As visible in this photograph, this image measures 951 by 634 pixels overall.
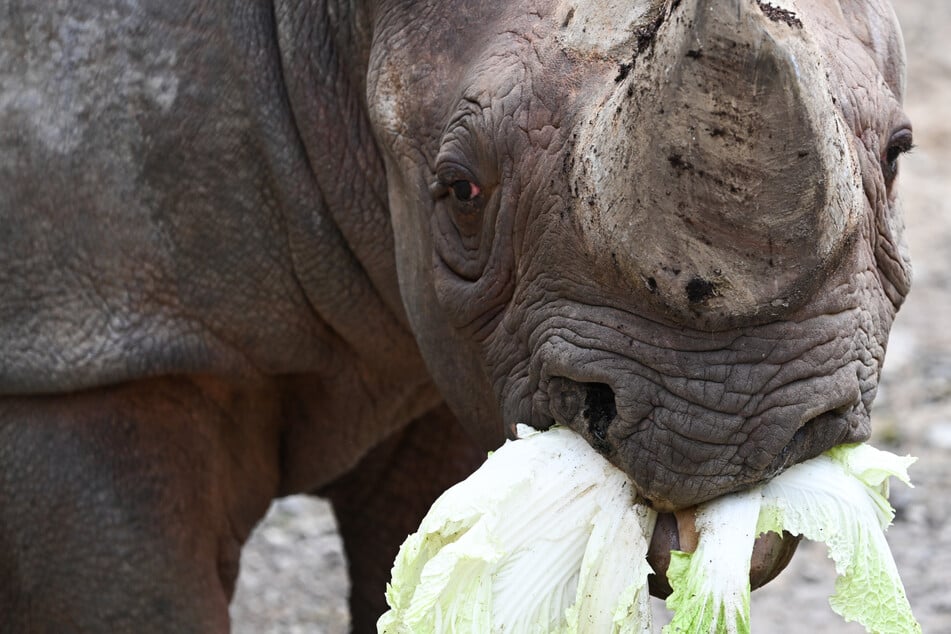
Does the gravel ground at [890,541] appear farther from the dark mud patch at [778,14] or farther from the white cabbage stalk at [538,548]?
the dark mud patch at [778,14]

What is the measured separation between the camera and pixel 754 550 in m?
2.93

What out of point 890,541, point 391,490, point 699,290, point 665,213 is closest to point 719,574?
point 699,290

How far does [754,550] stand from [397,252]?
111 cm

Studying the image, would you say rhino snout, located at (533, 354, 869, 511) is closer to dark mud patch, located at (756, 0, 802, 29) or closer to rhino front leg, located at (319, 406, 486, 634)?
dark mud patch, located at (756, 0, 802, 29)

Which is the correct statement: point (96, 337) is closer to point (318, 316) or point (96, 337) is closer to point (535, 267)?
point (318, 316)

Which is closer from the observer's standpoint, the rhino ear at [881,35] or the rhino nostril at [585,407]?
the rhino nostril at [585,407]

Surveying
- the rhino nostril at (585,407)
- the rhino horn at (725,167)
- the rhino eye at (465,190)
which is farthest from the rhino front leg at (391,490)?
the rhino horn at (725,167)

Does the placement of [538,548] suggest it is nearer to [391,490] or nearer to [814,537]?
[814,537]

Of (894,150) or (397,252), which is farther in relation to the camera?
(397,252)

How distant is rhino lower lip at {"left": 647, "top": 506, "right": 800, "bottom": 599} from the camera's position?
2936mm

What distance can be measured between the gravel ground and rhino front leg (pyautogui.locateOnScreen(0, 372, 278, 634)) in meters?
2.07

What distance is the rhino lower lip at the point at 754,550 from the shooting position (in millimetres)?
2936

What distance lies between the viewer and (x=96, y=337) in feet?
12.3

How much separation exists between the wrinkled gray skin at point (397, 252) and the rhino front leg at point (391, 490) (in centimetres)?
44
